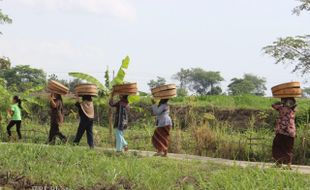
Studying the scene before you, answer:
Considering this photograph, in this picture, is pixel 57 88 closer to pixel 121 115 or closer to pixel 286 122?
pixel 121 115

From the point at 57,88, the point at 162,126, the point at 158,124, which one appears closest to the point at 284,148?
the point at 162,126

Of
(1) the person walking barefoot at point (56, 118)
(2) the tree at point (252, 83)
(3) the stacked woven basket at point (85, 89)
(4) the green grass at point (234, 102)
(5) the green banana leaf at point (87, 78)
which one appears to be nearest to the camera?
(3) the stacked woven basket at point (85, 89)

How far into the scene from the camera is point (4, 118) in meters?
13.9

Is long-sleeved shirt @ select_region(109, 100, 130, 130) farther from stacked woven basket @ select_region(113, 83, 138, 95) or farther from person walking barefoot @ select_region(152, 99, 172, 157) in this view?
person walking barefoot @ select_region(152, 99, 172, 157)

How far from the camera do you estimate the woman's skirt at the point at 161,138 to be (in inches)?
390

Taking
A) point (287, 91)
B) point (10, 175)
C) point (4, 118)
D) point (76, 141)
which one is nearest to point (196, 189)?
point (10, 175)

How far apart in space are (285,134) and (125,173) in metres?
3.42

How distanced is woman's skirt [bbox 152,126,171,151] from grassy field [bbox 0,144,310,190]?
143cm

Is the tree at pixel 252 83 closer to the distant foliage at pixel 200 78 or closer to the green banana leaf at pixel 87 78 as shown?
the distant foliage at pixel 200 78

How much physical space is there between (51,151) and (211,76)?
51.3 meters

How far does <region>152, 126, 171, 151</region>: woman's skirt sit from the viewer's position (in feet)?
32.5

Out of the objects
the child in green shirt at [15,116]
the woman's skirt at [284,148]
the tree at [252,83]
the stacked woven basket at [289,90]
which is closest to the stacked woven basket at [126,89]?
the stacked woven basket at [289,90]

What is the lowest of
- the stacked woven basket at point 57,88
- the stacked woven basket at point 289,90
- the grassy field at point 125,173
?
the grassy field at point 125,173

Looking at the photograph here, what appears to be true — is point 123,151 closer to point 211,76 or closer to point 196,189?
point 196,189
